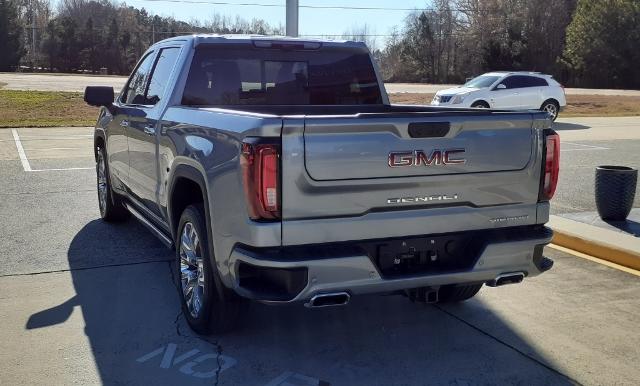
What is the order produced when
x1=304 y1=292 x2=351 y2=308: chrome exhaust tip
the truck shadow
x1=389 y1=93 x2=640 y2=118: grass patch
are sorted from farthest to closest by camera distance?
x1=389 y1=93 x2=640 y2=118: grass patch < the truck shadow < x1=304 y1=292 x2=351 y2=308: chrome exhaust tip

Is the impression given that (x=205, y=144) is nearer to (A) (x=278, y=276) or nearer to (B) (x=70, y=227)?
(A) (x=278, y=276)

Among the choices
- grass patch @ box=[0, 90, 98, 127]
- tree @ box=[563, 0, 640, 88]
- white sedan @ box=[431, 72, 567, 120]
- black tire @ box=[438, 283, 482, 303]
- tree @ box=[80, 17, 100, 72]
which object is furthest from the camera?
tree @ box=[80, 17, 100, 72]

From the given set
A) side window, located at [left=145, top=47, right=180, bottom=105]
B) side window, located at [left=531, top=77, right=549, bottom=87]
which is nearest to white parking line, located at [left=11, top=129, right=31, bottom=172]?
side window, located at [left=145, top=47, right=180, bottom=105]

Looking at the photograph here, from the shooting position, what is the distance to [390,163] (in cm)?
380

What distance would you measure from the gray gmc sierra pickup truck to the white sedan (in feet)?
57.9

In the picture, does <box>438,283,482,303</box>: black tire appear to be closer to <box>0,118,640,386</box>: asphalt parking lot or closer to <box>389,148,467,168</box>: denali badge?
<box>0,118,640,386</box>: asphalt parking lot

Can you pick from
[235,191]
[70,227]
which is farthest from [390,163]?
[70,227]

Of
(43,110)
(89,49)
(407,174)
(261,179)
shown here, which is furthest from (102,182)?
(89,49)

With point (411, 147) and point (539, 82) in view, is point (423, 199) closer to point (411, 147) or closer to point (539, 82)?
point (411, 147)

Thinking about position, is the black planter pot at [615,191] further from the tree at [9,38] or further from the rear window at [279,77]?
the tree at [9,38]

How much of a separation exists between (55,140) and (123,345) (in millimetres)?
12846

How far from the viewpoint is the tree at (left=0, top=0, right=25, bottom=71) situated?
76.6m

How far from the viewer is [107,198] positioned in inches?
297

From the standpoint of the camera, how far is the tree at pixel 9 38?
76.6m
